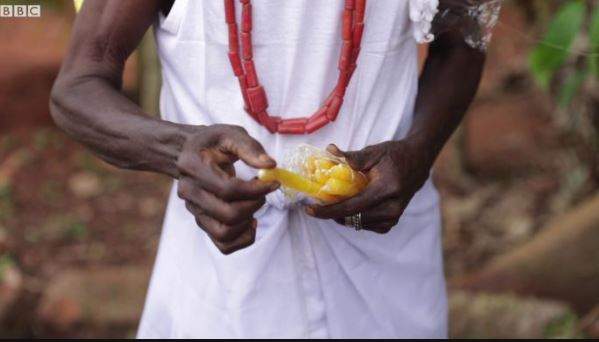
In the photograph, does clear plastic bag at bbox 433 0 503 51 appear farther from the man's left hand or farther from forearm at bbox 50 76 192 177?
forearm at bbox 50 76 192 177

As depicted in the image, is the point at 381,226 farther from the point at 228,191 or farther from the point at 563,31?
the point at 563,31

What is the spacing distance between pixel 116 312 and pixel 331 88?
69.5 inches

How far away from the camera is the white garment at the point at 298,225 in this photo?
164 centimetres

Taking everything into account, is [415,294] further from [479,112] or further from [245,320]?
[479,112]

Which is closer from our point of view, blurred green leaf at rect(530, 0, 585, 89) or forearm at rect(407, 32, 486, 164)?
forearm at rect(407, 32, 486, 164)

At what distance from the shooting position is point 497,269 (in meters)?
3.28

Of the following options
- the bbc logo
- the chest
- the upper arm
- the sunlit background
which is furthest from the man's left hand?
the bbc logo

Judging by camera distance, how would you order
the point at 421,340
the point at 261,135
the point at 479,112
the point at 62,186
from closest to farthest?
the point at 261,135 < the point at 421,340 < the point at 62,186 < the point at 479,112

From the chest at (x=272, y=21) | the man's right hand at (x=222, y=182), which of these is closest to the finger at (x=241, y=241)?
the man's right hand at (x=222, y=182)

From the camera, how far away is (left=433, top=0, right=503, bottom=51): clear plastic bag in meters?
1.84

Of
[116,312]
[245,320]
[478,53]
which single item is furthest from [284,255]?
[116,312]

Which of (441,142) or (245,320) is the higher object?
(441,142)

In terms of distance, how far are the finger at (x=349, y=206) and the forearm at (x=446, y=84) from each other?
0.29 metres

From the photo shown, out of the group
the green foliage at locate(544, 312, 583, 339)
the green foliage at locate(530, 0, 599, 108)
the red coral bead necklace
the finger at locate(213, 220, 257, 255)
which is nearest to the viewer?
the finger at locate(213, 220, 257, 255)
